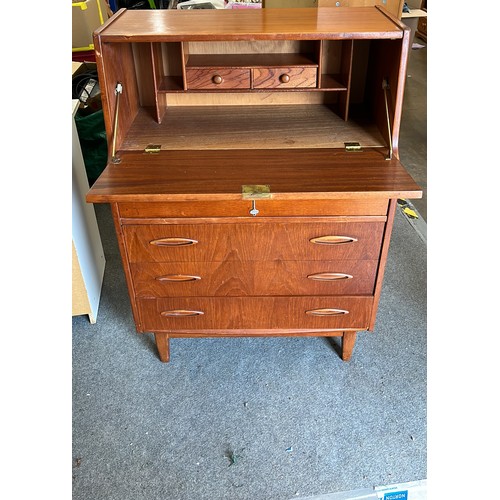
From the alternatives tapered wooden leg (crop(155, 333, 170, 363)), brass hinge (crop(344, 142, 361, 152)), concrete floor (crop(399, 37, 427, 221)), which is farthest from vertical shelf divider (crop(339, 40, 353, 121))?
concrete floor (crop(399, 37, 427, 221))

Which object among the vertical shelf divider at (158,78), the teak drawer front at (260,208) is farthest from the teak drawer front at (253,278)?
the vertical shelf divider at (158,78)

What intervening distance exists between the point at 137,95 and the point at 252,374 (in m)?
1.07

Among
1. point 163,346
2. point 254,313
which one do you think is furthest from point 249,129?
point 163,346

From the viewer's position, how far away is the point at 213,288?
4.66 feet

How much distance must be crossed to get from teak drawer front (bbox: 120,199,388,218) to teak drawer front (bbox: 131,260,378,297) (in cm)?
16

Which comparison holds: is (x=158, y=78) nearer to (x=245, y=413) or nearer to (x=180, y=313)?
(x=180, y=313)

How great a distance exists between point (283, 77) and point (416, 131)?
230 centimetres

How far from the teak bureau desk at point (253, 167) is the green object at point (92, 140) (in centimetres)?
87

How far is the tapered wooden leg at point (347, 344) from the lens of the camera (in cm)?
164

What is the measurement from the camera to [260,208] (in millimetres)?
1259

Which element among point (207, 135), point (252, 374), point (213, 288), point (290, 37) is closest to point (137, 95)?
point (207, 135)

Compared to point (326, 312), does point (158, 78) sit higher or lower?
higher

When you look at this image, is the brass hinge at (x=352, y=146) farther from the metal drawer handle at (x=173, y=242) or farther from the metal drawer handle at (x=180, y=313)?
the metal drawer handle at (x=180, y=313)

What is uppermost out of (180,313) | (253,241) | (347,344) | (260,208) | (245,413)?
(260,208)
